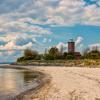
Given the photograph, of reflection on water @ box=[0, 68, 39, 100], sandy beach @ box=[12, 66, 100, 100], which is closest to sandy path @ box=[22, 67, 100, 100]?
sandy beach @ box=[12, 66, 100, 100]

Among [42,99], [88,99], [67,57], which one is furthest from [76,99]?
[67,57]

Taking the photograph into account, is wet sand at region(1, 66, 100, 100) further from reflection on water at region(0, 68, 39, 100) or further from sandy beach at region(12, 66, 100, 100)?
reflection on water at region(0, 68, 39, 100)

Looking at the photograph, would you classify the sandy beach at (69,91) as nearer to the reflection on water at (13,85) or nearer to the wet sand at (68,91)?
the wet sand at (68,91)

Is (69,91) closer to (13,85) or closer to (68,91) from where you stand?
(68,91)

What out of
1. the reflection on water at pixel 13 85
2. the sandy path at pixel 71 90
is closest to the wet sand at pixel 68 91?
the sandy path at pixel 71 90

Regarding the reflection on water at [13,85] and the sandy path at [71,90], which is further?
the reflection on water at [13,85]

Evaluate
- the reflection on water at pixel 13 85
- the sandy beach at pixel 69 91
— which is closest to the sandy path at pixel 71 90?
the sandy beach at pixel 69 91

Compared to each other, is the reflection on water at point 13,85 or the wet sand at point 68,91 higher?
the wet sand at point 68,91

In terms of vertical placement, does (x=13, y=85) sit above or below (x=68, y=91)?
below

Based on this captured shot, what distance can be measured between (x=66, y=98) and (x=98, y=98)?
8.08 ft

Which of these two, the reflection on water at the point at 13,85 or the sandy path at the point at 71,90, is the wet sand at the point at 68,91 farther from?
the reflection on water at the point at 13,85

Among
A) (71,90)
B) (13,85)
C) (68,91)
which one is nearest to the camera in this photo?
(68,91)

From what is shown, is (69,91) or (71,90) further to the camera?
(71,90)

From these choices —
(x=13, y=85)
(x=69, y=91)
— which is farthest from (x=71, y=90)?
(x=13, y=85)
